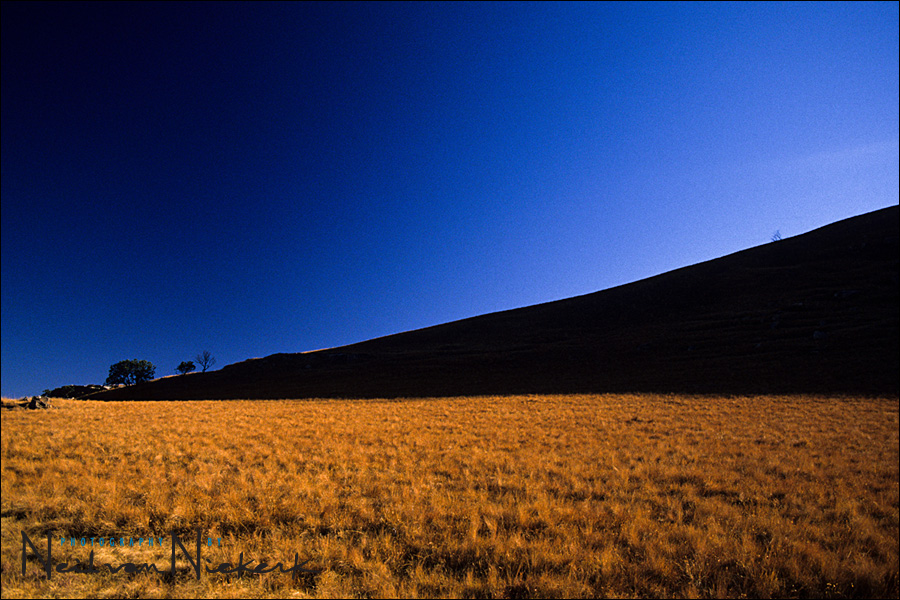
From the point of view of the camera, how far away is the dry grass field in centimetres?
398

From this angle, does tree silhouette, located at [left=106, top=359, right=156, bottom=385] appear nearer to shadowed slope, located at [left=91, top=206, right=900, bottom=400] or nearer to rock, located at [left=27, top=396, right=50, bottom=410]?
shadowed slope, located at [left=91, top=206, right=900, bottom=400]

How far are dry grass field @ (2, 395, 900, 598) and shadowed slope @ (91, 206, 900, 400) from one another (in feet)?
41.5

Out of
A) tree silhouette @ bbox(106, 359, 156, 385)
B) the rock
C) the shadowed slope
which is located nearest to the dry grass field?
the rock

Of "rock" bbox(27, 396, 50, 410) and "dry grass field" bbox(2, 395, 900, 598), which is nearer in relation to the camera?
"dry grass field" bbox(2, 395, 900, 598)

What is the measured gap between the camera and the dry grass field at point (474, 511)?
3.98m

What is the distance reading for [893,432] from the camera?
891cm

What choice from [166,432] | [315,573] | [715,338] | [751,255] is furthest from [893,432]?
[751,255]

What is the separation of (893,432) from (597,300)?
192ft

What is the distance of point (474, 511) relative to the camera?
6129 millimetres

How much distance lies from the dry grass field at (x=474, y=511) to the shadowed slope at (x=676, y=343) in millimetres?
12652

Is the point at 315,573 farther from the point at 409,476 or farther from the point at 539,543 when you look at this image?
the point at 409,476

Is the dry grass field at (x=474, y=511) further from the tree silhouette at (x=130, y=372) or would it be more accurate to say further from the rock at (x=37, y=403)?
the tree silhouette at (x=130, y=372)

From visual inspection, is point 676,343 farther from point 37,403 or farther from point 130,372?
point 130,372

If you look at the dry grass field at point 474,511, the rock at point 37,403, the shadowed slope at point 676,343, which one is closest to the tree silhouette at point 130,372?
the shadowed slope at point 676,343
